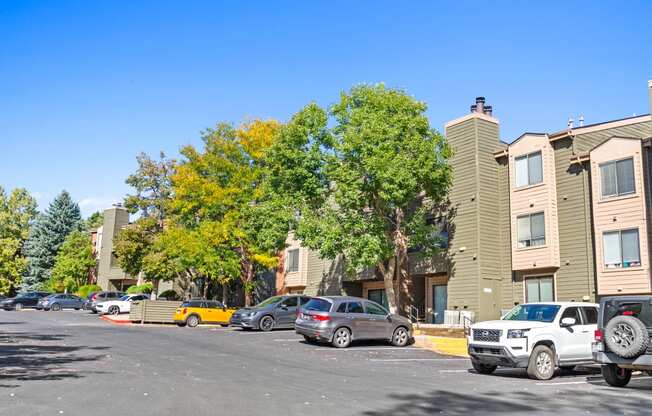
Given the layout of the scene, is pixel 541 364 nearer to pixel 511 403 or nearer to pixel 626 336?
pixel 626 336

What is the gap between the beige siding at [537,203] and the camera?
2645 centimetres

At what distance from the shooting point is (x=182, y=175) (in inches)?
1483

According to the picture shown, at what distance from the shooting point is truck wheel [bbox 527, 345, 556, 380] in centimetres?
1398

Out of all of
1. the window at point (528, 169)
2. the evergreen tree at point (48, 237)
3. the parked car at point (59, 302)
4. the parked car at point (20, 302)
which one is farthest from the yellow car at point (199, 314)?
the evergreen tree at point (48, 237)

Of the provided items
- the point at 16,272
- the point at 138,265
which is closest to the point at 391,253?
the point at 138,265

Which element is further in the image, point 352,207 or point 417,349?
point 352,207

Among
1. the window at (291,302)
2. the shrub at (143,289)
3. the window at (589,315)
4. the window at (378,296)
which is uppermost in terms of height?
the shrub at (143,289)

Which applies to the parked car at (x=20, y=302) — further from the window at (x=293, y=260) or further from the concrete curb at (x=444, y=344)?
the concrete curb at (x=444, y=344)

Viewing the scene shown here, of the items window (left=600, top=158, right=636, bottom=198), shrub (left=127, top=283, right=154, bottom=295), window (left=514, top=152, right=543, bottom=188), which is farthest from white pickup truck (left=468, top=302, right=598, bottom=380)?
shrub (left=127, top=283, right=154, bottom=295)

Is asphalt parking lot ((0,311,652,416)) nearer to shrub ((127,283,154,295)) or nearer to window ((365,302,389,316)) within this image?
window ((365,302,389,316))

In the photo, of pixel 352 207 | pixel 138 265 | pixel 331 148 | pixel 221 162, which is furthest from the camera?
pixel 138 265

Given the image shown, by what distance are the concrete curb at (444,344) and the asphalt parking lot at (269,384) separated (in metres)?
1.77

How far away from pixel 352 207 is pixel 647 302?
1548cm

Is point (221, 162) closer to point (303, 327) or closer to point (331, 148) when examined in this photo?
point (331, 148)
